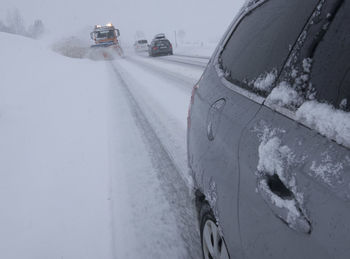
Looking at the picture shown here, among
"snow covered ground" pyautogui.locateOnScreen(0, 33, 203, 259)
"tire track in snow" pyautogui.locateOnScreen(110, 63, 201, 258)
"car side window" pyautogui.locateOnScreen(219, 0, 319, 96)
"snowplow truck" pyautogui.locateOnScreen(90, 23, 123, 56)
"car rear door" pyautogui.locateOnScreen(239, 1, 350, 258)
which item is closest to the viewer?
"car rear door" pyautogui.locateOnScreen(239, 1, 350, 258)

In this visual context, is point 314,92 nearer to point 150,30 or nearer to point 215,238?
point 215,238

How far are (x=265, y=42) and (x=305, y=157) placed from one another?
0.79 meters

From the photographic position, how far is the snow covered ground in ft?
8.44

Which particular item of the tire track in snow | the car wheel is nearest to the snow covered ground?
the tire track in snow

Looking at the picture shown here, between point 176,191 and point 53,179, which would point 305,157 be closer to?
point 176,191

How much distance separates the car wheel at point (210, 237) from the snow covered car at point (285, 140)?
1 cm

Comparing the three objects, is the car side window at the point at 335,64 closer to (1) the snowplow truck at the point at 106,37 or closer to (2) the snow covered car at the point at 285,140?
(2) the snow covered car at the point at 285,140

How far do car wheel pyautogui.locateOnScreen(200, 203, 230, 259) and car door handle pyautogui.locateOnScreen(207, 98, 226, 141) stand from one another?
1.66 feet

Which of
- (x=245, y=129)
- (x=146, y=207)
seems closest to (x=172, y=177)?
(x=146, y=207)

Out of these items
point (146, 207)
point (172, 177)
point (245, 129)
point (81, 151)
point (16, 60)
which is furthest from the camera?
point (16, 60)

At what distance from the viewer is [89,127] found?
599 centimetres

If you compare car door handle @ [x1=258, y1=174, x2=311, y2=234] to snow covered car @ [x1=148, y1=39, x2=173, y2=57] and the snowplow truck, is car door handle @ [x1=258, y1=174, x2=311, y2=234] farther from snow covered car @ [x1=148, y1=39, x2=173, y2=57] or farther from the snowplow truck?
the snowplow truck

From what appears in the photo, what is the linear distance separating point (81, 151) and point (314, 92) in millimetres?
4325

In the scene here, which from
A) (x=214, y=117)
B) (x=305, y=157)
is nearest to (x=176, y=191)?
(x=214, y=117)
